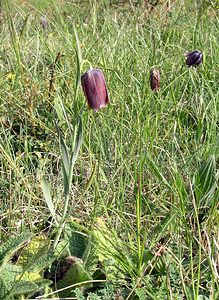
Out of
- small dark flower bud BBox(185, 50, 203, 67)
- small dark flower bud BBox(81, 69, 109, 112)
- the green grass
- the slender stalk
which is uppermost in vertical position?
small dark flower bud BBox(81, 69, 109, 112)

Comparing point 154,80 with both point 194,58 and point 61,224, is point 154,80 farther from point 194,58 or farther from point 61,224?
point 61,224

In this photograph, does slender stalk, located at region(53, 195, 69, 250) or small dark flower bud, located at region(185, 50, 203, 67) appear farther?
small dark flower bud, located at region(185, 50, 203, 67)

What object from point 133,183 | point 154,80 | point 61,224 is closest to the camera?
point 61,224

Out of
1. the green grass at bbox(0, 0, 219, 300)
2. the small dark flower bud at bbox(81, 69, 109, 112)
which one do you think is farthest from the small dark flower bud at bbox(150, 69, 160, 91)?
the small dark flower bud at bbox(81, 69, 109, 112)

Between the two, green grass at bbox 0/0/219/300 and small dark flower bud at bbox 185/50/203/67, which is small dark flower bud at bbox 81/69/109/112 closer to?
green grass at bbox 0/0/219/300

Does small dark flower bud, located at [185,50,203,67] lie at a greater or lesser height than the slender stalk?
greater

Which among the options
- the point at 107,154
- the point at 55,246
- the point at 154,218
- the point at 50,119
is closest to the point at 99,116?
the point at 107,154

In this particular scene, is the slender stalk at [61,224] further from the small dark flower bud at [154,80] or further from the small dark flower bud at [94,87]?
the small dark flower bud at [154,80]

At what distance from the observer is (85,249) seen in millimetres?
932

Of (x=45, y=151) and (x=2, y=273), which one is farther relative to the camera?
(x=45, y=151)

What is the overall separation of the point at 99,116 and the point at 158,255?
1.80 ft

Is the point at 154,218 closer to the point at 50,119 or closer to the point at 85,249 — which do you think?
the point at 85,249

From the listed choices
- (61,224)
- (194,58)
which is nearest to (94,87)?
(61,224)

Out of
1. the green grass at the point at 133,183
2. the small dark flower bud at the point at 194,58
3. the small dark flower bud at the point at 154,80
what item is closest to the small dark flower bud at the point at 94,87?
the green grass at the point at 133,183
